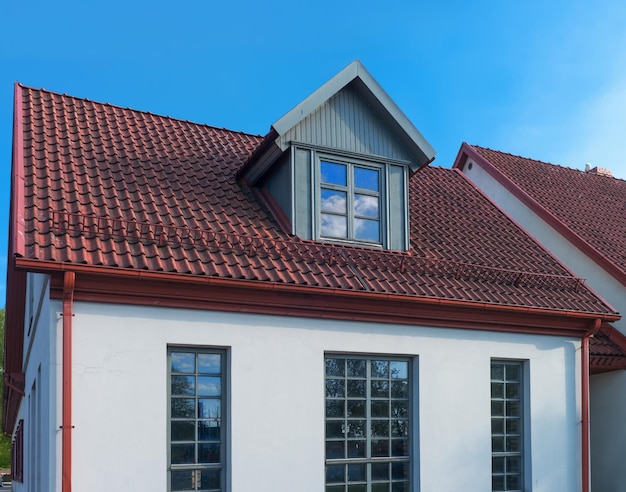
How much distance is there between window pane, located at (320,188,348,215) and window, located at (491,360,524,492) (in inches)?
131

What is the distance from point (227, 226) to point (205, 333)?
72.8 inches

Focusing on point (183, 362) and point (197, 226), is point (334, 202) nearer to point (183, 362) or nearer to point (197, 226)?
point (197, 226)

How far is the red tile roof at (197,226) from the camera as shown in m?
9.35

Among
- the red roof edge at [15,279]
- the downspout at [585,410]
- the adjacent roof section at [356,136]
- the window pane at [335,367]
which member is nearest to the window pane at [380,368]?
the window pane at [335,367]

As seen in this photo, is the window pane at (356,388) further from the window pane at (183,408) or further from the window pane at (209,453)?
the window pane at (183,408)

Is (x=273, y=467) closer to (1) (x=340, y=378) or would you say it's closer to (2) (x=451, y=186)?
(1) (x=340, y=378)

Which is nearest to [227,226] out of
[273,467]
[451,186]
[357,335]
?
[357,335]

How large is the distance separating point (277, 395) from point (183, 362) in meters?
1.27

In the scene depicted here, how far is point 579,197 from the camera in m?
18.2

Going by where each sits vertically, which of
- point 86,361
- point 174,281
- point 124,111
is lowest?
point 86,361

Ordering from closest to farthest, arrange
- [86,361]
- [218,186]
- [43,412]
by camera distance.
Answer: [86,361] < [43,412] < [218,186]

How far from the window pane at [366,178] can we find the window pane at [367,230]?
21.0 inches

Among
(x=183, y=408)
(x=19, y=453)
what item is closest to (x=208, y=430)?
(x=183, y=408)

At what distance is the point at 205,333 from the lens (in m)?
9.48
